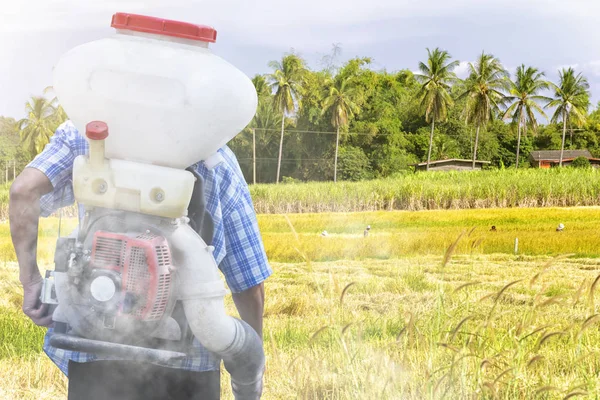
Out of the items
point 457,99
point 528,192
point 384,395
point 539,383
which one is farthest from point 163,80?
point 528,192

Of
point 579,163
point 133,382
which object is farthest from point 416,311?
point 579,163

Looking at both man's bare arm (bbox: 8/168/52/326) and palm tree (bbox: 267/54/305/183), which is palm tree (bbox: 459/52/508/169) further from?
man's bare arm (bbox: 8/168/52/326)

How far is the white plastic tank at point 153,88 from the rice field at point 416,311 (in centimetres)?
22

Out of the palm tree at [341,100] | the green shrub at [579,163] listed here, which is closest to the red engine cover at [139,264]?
the palm tree at [341,100]

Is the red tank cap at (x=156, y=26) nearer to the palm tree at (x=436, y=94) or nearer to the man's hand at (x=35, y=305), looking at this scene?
the man's hand at (x=35, y=305)

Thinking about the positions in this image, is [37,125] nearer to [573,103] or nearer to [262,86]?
[262,86]

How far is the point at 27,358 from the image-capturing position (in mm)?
1989

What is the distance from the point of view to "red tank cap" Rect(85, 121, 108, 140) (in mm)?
744

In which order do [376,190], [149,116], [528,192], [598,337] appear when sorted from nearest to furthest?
[149,116] < [598,337] < [376,190] < [528,192]

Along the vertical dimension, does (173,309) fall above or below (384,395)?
above

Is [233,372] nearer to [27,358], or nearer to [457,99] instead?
[27,358]

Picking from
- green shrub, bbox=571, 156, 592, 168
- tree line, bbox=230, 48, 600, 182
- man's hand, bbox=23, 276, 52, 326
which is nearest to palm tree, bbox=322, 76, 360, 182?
tree line, bbox=230, 48, 600, 182

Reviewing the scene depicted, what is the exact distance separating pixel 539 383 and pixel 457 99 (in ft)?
7.92

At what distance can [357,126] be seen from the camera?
2699 millimetres
